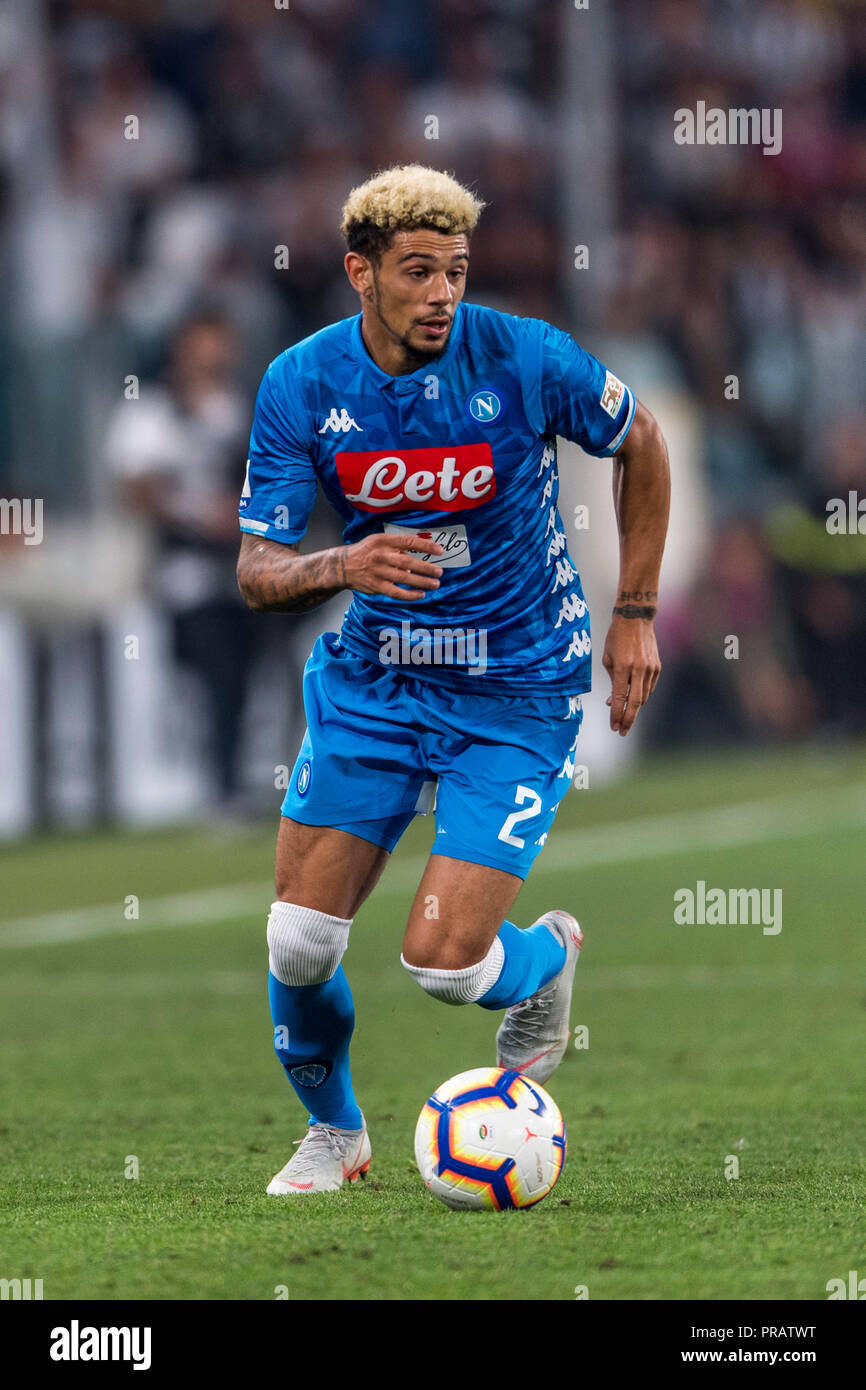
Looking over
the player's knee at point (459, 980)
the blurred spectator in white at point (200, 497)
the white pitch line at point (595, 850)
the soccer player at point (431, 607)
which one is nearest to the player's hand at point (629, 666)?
the soccer player at point (431, 607)

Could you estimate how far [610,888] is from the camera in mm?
10250

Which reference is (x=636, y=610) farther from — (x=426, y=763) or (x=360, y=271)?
(x=360, y=271)

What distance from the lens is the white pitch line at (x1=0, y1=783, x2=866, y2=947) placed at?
31.3 ft

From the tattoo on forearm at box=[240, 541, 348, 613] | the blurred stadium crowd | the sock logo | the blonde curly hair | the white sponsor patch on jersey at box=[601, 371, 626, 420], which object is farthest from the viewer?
the blurred stadium crowd

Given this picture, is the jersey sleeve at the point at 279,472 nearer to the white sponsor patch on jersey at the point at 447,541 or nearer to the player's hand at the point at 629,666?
the white sponsor patch on jersey at the point at 447,541

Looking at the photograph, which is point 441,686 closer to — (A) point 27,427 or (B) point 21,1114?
Answer: (B) point 21,1114

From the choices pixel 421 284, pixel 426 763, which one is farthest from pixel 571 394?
pixel 426 763

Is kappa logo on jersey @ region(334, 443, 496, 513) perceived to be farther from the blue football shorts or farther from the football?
the football

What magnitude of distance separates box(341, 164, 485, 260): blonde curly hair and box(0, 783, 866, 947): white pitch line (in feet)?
16.9

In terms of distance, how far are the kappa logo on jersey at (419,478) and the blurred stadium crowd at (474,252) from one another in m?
6.97

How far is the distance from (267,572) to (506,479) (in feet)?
1.96

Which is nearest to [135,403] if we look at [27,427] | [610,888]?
[27,427]

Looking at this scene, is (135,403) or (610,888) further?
(135,403)

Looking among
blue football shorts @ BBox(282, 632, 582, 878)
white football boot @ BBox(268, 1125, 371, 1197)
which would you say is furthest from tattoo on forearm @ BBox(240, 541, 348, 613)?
white football boot @ BBox(268, 1125, 371, 1197)
